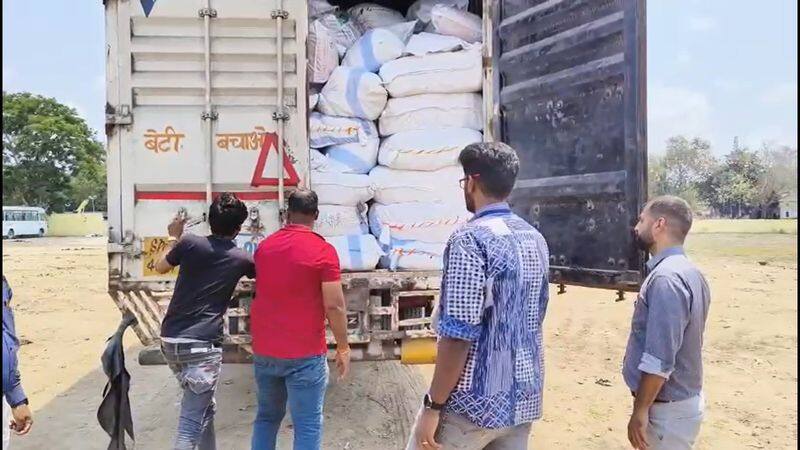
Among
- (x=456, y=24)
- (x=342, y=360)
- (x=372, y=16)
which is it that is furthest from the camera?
(x=372, y=16)

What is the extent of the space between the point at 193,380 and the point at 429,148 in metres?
1.76

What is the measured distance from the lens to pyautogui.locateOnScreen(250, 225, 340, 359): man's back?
2656 millimetres

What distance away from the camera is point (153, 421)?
4.08 m

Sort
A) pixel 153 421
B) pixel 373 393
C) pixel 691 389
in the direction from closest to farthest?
pixel 691 389 → pixel 153 421 → pixel 373 393

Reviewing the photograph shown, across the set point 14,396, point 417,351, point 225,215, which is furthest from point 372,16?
point 14,396

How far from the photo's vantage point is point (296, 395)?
2.71 meters

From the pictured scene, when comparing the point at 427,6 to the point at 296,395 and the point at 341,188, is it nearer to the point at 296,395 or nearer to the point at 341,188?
the point at 341,188

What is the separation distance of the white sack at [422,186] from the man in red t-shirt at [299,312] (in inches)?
33.0

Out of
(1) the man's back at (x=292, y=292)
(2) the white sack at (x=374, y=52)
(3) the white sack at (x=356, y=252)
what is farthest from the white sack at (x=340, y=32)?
(1) the man's back at (x=292, y=292)

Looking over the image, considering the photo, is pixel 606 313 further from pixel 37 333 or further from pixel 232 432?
pixel 37 333

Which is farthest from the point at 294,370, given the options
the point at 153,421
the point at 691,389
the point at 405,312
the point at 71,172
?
the point at 71,172

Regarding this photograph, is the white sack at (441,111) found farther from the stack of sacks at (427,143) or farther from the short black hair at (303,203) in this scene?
the short black hair at (303,203)

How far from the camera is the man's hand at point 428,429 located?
172 centimetres

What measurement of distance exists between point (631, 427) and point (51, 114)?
36703 millimetres
